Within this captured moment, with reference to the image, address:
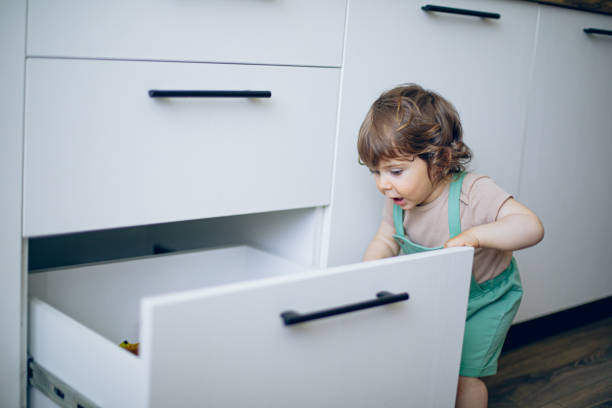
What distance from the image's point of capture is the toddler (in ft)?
2.97

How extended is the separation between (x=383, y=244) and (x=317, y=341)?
0.41 metres

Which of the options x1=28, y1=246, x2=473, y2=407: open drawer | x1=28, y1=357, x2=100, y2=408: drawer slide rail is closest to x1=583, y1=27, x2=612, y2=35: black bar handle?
x1=28, y1=246, x2=473, y2=407: open drawer

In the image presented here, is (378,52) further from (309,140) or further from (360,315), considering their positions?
(360,315)

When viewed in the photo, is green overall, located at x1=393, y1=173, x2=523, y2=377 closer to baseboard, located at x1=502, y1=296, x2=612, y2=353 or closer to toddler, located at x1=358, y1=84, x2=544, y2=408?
toddler, located at x1=358, y1=84, x2=544, y2=408

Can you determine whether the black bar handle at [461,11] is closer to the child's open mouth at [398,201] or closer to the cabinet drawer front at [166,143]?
the cabinet drawer front at [166,143]

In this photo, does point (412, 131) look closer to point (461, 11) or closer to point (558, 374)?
point (461, 11)

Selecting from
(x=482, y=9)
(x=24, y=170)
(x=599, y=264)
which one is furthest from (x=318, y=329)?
(x=599, y=264)

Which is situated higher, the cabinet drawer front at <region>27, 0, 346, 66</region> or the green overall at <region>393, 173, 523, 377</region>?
the cabinet drawer front at <region>27, 0, 346, 66</region>

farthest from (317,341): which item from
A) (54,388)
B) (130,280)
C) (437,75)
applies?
(437,75)

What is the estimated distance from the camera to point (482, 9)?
110cm

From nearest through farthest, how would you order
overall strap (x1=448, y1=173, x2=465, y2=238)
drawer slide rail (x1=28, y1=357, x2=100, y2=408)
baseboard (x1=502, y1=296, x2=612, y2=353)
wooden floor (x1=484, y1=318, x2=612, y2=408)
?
drawer slide rail (x1=28, y1=357, x2=100, y2=408) → overall strap (x1=448, y1=173, x2=465, y2=238) → wooden floor (x1=484, y1=318, x2=612, y2=408) → baseboard (x1=502, y1=296, x2=612, y2=353)

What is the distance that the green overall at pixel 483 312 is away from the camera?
0.97 metres

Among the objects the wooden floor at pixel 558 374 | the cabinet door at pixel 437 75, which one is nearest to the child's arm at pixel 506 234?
the cabinet door at pixel 437 75

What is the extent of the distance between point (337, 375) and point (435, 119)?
1.46 ft
